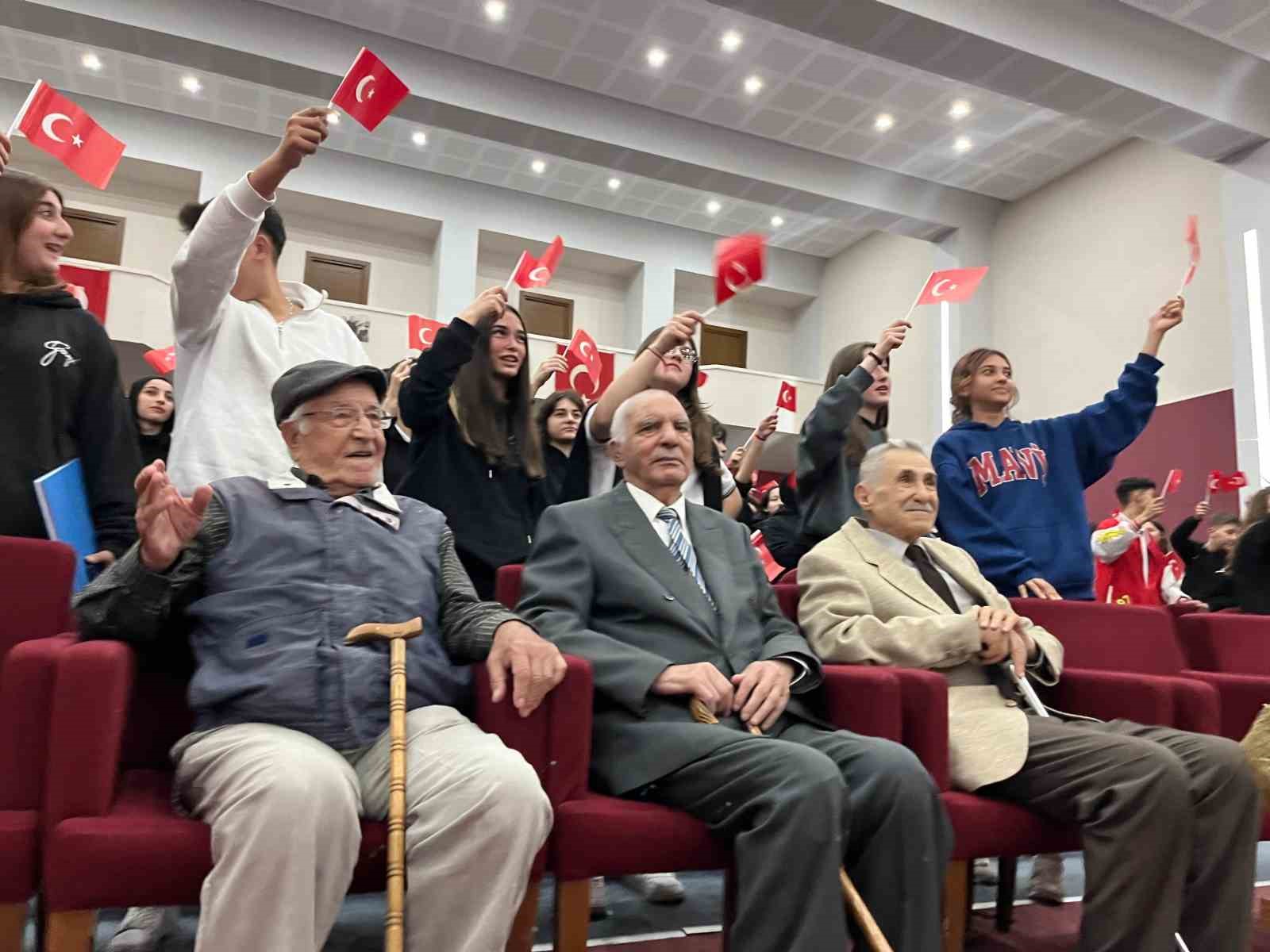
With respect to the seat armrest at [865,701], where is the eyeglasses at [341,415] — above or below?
above

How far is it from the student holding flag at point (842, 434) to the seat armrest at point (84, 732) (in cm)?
168

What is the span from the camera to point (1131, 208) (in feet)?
27.9

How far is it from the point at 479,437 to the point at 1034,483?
5.06 ft

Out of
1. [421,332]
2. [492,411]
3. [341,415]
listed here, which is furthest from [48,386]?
[421,332]

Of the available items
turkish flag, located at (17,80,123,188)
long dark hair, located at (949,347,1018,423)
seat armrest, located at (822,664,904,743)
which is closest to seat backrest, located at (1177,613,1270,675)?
long dark hair, located at (949,347,1018,423)

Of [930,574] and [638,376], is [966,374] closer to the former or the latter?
[930,574]

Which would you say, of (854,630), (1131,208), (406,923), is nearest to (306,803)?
(406,923)

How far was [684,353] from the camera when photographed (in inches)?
98.3

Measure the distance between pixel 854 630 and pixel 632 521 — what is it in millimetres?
508

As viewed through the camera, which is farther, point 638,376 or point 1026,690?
point 638,376

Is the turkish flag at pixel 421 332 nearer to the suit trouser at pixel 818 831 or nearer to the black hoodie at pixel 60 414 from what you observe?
the black hoodie at pixel 60 414

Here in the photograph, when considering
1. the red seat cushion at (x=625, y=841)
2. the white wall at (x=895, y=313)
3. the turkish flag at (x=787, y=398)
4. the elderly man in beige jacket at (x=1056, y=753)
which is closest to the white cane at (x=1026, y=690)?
the elderly man in beige jacket at (x=1056, y=753)

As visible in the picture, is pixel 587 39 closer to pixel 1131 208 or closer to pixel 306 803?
pixel 1131 208

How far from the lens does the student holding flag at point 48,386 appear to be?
186 centimetres
